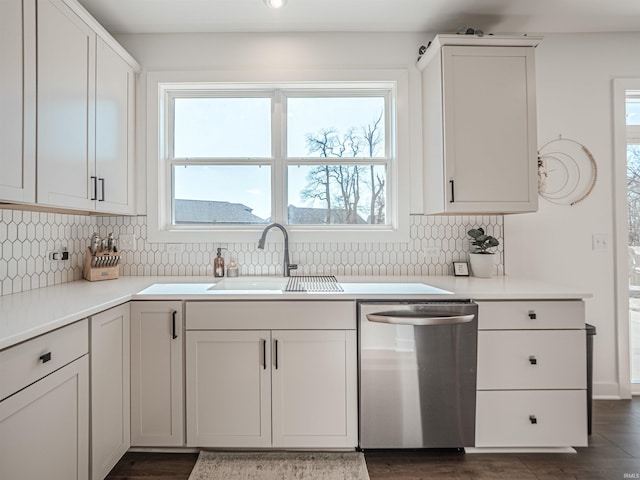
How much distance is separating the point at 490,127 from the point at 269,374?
1.98 m

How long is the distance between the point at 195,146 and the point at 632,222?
3398 millimetres

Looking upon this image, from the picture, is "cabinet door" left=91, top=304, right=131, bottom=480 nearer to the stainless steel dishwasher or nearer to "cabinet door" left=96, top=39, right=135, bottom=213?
"cabinet door" left=96, top=39, right=135, bottom=213

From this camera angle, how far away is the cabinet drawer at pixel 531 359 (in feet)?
5.92

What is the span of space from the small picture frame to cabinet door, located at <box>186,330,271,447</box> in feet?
4.84

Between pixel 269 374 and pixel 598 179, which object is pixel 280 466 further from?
pixel 598 179

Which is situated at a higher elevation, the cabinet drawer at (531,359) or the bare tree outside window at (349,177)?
the bare tree outside window at (349,177)

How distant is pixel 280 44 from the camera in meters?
2.46

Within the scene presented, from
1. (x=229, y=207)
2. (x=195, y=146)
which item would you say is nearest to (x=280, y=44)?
(x=195, y=146)

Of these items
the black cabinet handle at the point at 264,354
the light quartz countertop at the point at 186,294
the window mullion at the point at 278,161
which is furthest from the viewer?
the window mullion at the point at 278,161

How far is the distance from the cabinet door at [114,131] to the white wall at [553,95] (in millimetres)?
211

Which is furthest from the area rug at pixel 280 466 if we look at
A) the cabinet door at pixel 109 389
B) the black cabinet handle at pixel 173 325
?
the black cabinet handle at pixel 173 325

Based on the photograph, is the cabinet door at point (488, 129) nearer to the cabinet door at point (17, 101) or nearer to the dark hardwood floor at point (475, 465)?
the dark hardwood floor at point (475, 465)

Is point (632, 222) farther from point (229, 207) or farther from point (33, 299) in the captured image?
point (33, 299)

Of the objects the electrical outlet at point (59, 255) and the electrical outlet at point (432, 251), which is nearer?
the electrical outlet at point (59, 255)
